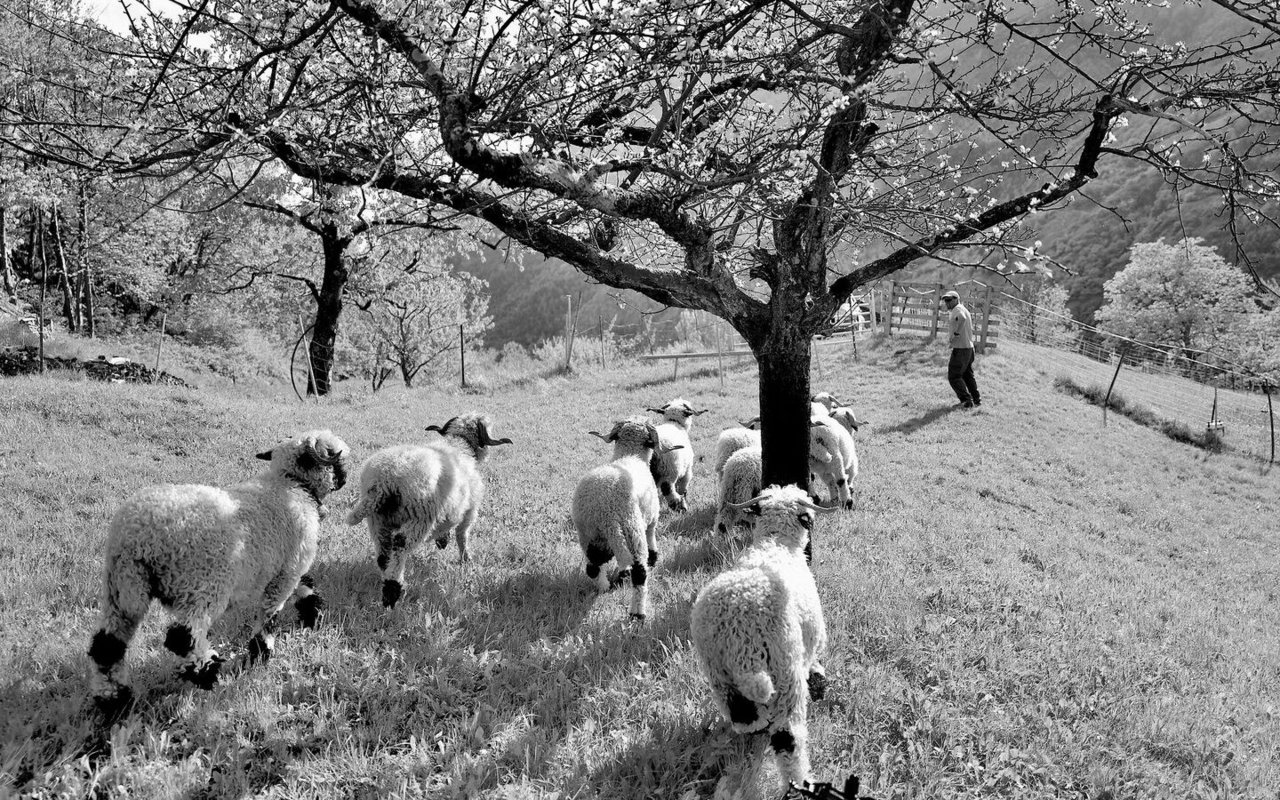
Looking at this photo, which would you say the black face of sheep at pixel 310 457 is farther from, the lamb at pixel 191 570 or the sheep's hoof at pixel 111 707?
the sheep's hoof at pixel 111 707

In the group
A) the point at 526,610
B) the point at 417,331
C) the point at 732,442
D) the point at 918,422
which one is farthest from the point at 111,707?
the point at 417,331

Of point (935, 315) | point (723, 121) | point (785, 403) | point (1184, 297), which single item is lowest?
point (785, 403)

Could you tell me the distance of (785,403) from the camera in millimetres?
6012

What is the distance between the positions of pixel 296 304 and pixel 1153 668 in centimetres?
2972

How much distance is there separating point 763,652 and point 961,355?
535 inches

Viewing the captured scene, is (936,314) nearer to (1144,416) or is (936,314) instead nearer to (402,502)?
(1144,416)

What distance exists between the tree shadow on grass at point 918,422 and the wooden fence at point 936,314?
3763 millimetres

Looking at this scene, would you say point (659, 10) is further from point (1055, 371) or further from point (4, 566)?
point (1055, 371)

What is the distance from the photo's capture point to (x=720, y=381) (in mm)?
18062

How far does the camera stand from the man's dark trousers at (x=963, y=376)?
49.1 ft

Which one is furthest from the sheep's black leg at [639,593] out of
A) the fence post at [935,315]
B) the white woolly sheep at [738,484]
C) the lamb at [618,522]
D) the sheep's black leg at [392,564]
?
the fence post at [935,315]

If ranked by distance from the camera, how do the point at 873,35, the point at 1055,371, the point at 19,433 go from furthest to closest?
1. the point at 1055,371
2. the point at 19,433
3. the point at 873,35

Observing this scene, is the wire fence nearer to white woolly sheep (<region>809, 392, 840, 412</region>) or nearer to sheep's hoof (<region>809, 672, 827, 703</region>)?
white woolly sheep (<region>809, 392, 840, 412</region>)

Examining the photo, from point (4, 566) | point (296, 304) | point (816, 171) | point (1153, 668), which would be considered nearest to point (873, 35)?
point (816, 171)
